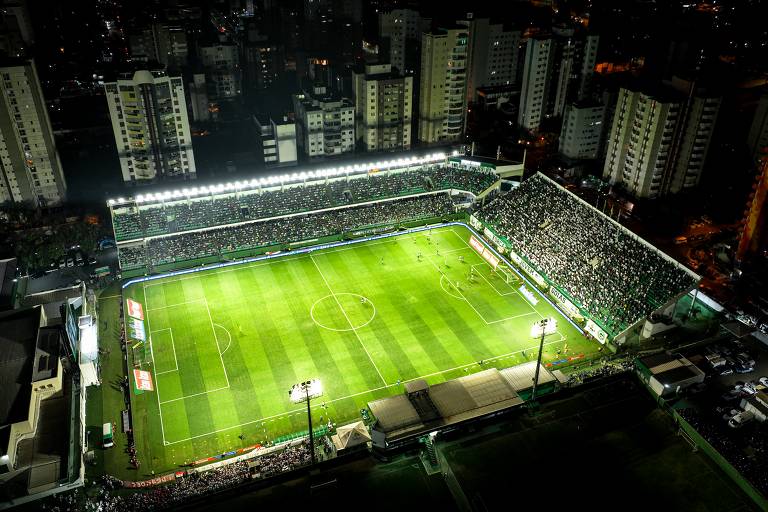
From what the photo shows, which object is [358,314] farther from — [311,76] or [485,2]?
[485,2]

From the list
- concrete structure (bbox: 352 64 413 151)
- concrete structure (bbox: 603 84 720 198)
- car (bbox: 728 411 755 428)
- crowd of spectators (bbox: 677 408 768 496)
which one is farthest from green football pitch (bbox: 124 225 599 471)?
concrete structure (bbox: 603 84 720 198)

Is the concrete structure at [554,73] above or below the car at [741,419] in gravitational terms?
above

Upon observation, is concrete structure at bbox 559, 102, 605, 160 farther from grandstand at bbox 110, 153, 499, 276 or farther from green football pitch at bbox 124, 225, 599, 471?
green football pitch at bbox 124, 225, 599, 471

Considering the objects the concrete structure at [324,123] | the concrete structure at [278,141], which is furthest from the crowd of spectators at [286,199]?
the concrete structure at [324,123]

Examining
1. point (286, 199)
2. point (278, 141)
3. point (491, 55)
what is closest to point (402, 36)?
point (491, 55)

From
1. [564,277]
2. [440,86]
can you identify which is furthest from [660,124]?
[440,86]

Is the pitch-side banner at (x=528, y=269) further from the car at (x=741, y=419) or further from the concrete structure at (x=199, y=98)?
the concrete structure at (x=199, y=98)

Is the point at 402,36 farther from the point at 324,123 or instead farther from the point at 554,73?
the point at 324,123
